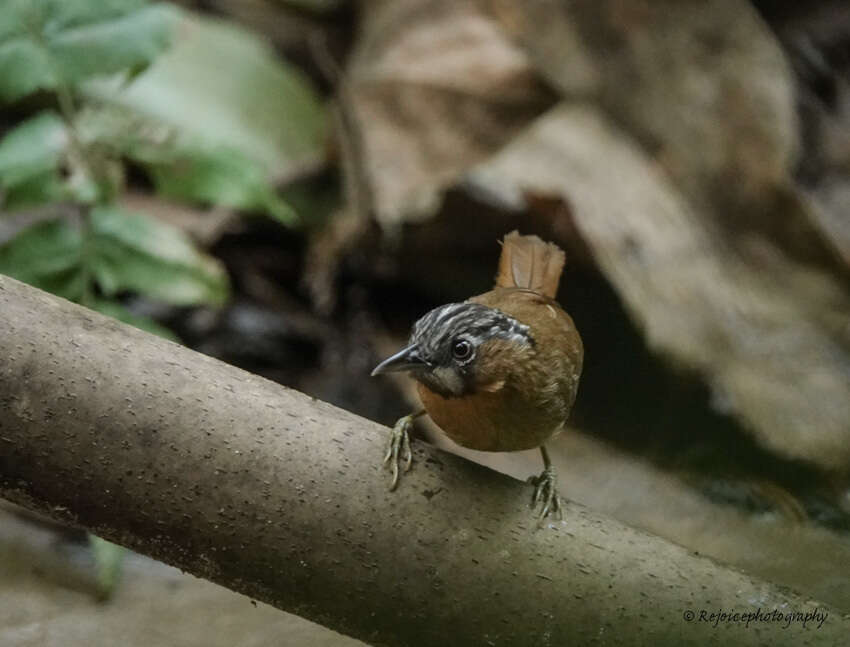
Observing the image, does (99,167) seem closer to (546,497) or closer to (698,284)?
(546,497)

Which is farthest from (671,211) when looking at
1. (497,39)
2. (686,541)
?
(686,541)

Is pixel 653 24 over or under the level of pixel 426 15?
over

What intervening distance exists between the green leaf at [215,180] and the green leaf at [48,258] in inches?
13.5

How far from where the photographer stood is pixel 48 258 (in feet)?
9.34

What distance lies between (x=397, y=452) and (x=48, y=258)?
1455 millimetres

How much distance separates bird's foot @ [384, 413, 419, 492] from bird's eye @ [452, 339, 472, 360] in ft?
0.60

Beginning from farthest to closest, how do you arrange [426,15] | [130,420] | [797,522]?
[426,15], [797,522], [130,420]

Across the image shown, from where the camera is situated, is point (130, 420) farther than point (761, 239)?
No

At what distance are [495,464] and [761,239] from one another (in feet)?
5.75

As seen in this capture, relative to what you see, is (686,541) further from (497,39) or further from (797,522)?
(497,39)

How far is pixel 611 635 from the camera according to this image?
183 centimetres

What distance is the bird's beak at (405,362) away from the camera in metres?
1.92

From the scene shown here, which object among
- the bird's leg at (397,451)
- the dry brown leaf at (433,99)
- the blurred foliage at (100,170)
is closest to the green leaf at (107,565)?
the blurred foliage at (100,170)

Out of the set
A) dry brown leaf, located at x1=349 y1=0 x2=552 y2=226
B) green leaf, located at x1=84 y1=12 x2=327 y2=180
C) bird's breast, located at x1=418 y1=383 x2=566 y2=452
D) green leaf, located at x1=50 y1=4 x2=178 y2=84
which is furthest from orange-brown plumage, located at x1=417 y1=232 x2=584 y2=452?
green leaf, located at x1=84 y1=12 x2=327 y2=180
